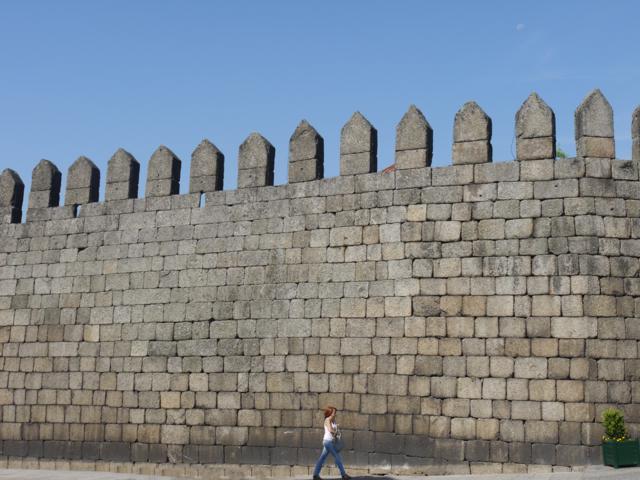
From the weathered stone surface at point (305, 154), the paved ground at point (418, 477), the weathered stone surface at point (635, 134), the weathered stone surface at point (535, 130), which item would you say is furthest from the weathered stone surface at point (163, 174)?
the weathered stone surface at point (635, 134)

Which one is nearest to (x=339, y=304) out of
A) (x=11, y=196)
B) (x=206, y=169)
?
(x=206, y=169)

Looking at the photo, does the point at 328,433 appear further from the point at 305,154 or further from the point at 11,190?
the point at 11,190

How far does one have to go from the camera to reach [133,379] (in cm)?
1160

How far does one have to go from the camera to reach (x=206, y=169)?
11.9 metres

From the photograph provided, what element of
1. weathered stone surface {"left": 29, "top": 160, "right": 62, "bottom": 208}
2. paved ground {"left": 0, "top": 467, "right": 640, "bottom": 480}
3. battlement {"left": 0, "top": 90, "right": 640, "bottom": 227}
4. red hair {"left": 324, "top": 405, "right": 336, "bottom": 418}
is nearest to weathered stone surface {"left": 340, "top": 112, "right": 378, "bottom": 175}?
battlement {"left": 0, "top": 90, "right": 640, "bottom": 227}

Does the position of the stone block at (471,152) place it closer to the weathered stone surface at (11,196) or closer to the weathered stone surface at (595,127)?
the weathered stone surface at (595,127)

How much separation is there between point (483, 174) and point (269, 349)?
3.74 metres

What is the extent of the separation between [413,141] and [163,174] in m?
4.06

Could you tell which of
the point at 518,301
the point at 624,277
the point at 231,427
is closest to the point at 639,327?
the point at 624,277

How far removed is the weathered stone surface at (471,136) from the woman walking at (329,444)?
3.67 m

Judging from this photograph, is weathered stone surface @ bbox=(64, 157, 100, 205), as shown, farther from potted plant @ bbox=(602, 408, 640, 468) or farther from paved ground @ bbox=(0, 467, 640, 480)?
potted plant @ bbox=(602, 408, 640, 468)

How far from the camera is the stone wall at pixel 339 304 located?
30.9 ft

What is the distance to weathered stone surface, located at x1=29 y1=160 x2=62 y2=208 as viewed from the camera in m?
13.1

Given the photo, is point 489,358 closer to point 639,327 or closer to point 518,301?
point 518,301
